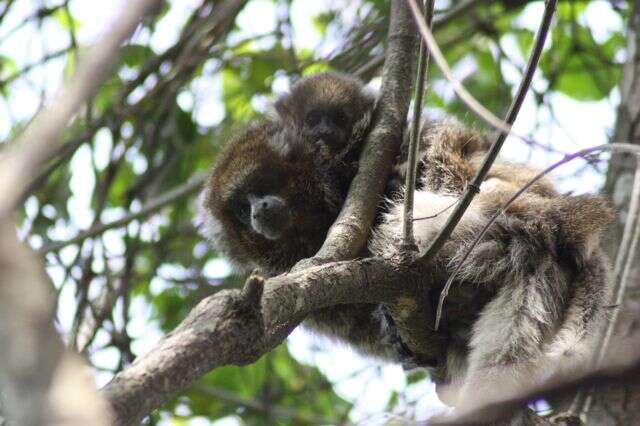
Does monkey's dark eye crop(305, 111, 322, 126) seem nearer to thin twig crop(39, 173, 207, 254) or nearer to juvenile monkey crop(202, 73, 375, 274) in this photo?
juvenile monkey crop(202, 73, 375, 274)

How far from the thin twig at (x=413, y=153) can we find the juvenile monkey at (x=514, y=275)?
0.97 feet

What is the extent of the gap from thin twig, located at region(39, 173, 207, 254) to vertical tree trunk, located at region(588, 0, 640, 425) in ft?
8.24

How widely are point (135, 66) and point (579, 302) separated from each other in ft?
12.1

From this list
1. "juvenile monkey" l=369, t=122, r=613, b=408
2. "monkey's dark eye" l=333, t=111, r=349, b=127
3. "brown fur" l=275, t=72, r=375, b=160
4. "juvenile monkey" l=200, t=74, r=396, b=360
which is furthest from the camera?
"monkey's dark eye" l=333, t=111, r=349, b=127

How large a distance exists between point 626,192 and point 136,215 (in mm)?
2929

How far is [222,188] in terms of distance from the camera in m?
4.66

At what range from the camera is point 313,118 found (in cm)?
481

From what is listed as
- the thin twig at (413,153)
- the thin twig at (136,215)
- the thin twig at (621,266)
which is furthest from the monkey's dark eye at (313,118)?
the thin twig at (621,266)

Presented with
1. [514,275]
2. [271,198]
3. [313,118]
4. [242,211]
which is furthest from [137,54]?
[514,275]

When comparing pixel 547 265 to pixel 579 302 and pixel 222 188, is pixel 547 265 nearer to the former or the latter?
pixel 579 302

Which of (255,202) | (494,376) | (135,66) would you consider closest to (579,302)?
(494,376)

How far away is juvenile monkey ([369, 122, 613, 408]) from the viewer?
3.36 m

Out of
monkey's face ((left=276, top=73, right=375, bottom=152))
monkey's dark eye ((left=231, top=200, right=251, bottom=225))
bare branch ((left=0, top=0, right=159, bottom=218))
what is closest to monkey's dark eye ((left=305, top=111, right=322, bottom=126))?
monkey's face ((left=276, top=73, right=375, bottom=152))

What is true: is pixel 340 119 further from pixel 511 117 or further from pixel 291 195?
pixel 511 117
